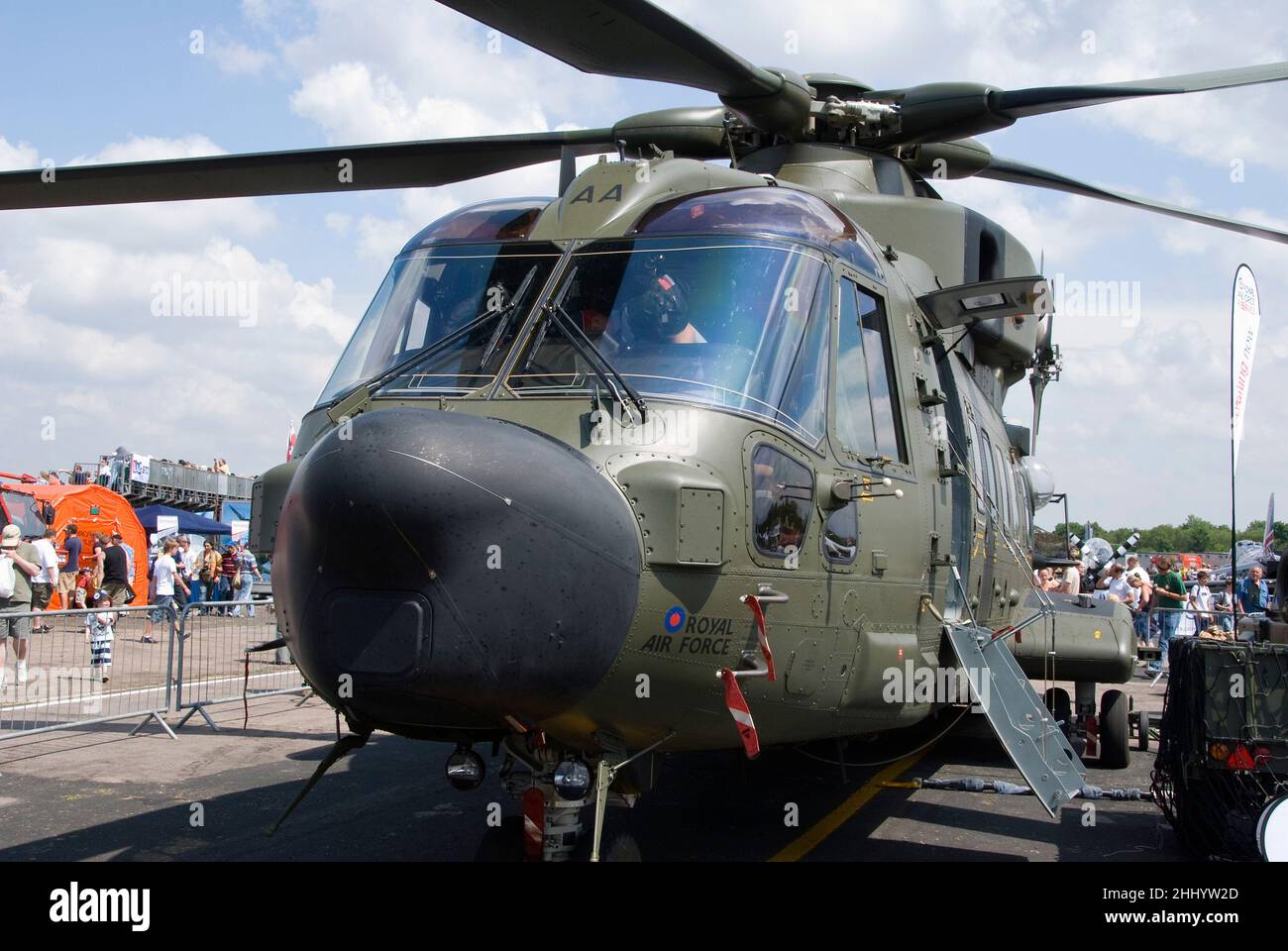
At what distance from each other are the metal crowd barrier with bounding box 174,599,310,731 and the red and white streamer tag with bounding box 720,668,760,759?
725 cm

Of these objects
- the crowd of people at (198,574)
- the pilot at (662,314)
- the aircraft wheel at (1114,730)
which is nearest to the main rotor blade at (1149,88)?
the pilot at (662,314)

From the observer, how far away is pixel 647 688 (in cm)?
431

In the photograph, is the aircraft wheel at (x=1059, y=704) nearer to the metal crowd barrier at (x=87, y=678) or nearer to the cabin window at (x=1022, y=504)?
the cabin window at (x=1022, y=504)

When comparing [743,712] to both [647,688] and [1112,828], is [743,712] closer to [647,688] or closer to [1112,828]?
[647,688]

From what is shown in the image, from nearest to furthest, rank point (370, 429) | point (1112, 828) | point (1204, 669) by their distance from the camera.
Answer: point (370, 429) < point (1204, 669) < point (1112, 828)

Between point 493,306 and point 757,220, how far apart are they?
1.30 metres

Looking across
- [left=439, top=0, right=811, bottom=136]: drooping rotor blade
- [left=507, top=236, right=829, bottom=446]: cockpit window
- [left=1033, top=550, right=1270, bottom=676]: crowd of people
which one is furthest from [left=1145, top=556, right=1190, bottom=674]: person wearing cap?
[left=439, top=0, right=811, bottom=136]: drooping rotor blade

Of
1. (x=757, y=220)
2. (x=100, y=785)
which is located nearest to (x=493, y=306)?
(x=757, y=220)

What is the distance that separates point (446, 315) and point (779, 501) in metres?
1.95

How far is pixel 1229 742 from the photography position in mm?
6016

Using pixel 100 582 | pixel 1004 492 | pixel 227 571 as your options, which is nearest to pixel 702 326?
pixel 1004 492

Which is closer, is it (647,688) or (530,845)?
(647,688)

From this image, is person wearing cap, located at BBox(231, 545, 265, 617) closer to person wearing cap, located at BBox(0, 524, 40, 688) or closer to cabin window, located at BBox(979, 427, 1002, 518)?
person wearing cap, located at BBox(0, 524, 40, 688)

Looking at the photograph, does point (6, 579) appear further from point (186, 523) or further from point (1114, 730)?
point (186, 523)
